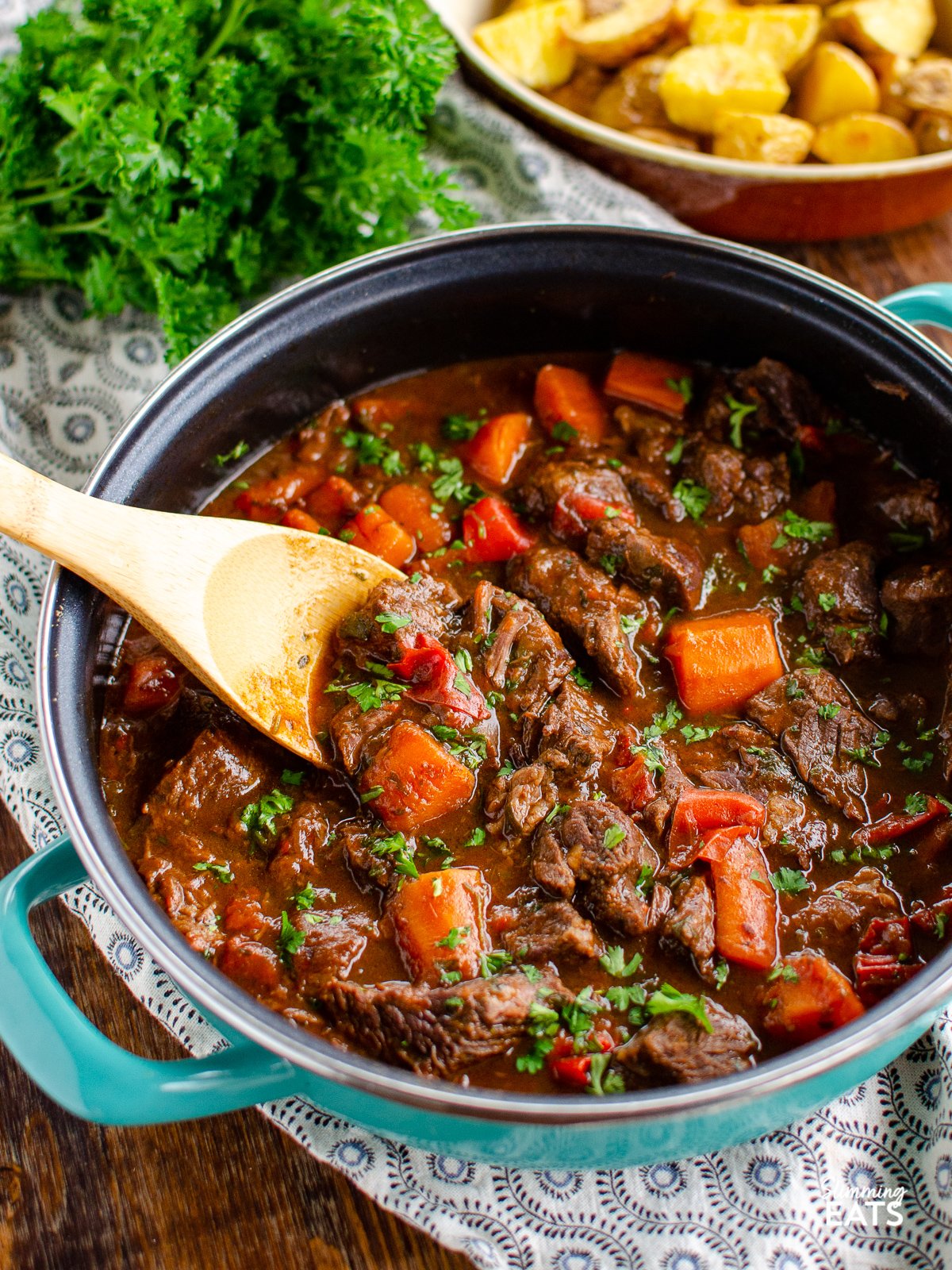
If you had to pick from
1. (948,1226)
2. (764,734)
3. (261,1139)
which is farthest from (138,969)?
(948,1226)

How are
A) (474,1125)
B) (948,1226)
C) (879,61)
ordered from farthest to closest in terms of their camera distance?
1. (879,61)
2. (948,1226)
3. (474,1125)

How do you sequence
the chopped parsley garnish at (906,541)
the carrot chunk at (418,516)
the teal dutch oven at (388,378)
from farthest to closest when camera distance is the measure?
the carrot chunk at (418,516)
the chopped parsley garnish at (906,541)
the teal dutch oven at (388,378)

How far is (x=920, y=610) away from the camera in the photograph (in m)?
3.57

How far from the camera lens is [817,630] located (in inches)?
144

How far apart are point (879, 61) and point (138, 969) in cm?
467

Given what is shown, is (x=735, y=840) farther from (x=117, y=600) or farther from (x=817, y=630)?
(x=117, y=600)

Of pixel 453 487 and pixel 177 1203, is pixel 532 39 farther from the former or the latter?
pixel 177 1203

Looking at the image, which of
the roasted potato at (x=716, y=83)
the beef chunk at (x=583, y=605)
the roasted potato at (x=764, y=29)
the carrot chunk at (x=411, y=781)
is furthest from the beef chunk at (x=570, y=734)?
the roasted potato at (x=764, y=29)

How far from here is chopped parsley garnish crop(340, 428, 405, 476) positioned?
4.04 meters

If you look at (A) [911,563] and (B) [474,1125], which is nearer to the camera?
(B) [474,1125]

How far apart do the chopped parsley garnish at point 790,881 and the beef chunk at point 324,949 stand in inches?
44.4

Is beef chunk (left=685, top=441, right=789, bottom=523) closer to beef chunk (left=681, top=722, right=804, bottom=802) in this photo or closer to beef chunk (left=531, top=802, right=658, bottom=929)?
beef chunk (left=681, top=722, right=804, bottom=802)

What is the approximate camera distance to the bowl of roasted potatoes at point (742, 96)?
4.66 m

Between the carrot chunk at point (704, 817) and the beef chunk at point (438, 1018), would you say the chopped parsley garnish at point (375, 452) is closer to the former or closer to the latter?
the carrot chunk at point (704, 817)
